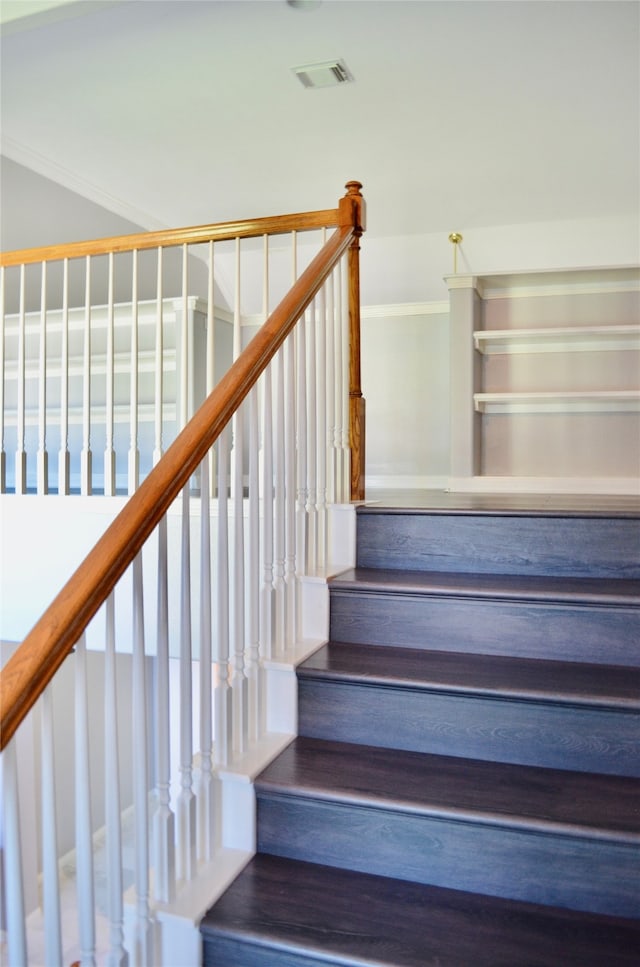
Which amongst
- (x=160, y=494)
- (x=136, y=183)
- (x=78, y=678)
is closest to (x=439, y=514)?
(x=160, y=494)

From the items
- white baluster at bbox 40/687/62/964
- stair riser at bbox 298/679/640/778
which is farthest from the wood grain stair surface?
white baluster at bbox 40/687/62/964

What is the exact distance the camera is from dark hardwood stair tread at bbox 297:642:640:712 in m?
1.68

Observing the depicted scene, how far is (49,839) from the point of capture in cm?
106

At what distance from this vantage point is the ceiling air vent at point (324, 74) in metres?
3.64

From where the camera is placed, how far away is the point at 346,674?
1838 mm

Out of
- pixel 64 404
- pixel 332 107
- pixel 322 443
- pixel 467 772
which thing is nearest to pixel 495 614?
pixel 467 772

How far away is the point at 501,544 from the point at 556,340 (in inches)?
101

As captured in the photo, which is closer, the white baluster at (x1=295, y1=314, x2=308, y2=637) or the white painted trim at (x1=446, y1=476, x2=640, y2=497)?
the white baluster at (x1=295, y1=314, x2=308, y2=637)

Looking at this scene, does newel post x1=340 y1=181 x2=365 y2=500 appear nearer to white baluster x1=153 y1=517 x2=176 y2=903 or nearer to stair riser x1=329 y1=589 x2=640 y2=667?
stair riser x1=329 y1=589 x2=640 y2=667

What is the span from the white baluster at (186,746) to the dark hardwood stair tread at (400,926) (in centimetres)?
11

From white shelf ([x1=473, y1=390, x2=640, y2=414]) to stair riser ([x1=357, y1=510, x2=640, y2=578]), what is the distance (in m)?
2.07

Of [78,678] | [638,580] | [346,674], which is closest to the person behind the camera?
[78,678]

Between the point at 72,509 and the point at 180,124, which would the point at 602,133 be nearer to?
the point at 180,124

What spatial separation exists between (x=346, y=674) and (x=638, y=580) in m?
0.91
